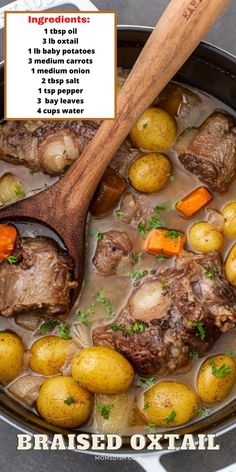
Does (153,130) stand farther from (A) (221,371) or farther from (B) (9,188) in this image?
(A) (221,371)

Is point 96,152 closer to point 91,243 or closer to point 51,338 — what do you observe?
point 91,243

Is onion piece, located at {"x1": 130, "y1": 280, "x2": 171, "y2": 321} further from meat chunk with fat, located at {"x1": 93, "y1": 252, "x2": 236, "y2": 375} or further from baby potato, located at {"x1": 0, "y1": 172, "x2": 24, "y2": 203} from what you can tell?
baby potato, located at {"x1": 0, "y1": 172, "x2": 24, "y2": 203}

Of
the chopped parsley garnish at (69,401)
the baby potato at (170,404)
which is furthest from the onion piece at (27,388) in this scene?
the baby potato at (170,404)

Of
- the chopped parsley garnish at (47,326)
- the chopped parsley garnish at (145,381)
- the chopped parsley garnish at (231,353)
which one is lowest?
the chopped parsley garnish at (145,381)

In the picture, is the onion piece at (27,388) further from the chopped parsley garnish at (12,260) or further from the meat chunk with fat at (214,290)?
the meat chunk with fat at (214,290)

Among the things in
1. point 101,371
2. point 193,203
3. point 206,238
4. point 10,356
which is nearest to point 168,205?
point 193,203
